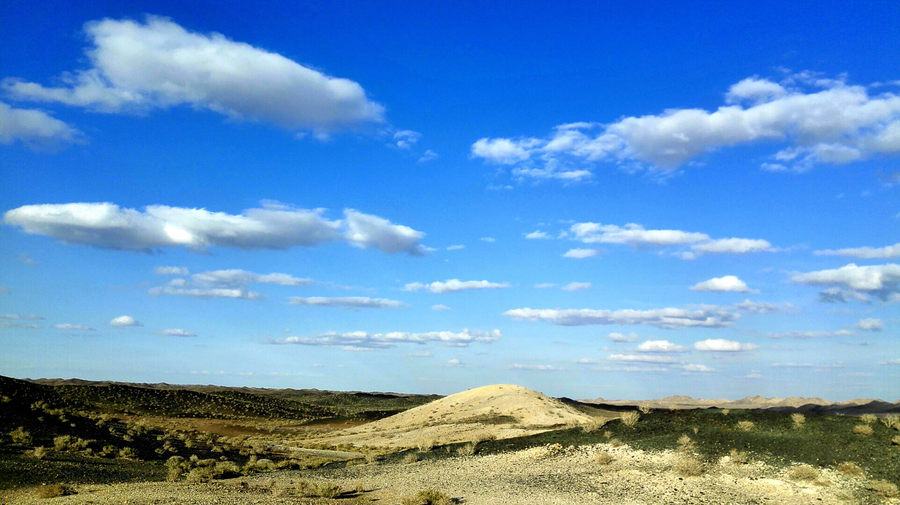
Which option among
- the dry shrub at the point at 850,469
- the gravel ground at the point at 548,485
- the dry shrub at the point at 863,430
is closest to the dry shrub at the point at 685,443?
the gravel ground at the point at 548,485

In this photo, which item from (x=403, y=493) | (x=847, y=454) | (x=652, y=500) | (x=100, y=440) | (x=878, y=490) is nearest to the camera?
(x=878, y=490)

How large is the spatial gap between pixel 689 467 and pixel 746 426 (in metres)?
5.76

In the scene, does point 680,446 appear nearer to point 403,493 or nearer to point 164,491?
point 403,493

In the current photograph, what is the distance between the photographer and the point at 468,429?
5234 centimetres

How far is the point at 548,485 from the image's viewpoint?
78.0 feet

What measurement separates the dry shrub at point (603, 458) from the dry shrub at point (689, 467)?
324 centimetres

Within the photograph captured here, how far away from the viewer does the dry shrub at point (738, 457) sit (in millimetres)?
23311

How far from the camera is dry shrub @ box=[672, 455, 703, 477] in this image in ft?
75.5

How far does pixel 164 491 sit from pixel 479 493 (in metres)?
11.7

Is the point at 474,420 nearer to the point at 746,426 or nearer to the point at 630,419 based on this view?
the point at 630,419

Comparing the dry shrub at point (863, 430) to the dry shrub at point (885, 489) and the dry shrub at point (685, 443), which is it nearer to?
the dry shrub at point (885, 489)

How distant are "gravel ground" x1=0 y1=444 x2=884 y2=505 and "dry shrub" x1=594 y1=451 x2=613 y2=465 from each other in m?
0.13

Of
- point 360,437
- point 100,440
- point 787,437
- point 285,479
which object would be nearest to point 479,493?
point 285,479

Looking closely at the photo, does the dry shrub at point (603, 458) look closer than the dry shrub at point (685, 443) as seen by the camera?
No
